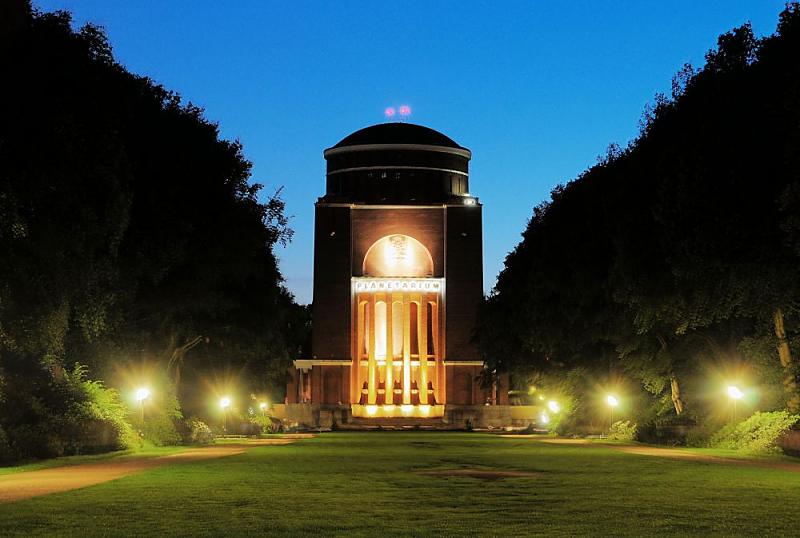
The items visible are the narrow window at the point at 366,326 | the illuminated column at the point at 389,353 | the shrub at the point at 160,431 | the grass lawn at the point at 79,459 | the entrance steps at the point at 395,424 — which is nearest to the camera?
the grass lawn at the point at 79,459

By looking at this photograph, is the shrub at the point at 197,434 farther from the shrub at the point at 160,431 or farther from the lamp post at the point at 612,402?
the lamp post at the point at 612,402

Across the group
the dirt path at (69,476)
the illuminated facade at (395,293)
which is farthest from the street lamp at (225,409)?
the illuminated facade at (395,293)

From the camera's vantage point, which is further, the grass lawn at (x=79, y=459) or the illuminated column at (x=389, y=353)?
the illuminated column at (x=389, y=353)

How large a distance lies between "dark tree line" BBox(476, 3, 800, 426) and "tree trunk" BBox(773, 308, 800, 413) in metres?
0.05

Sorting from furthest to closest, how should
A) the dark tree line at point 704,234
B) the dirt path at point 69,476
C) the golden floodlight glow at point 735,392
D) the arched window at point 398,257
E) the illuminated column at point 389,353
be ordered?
the arched window at point 398,257 → the illuminated column at point 389,353 → the golden floodlight glow at point 735,392 → the dark tree line at point 704,234 → the dirt path at point 69,476

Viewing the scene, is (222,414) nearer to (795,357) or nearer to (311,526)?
(795,357)

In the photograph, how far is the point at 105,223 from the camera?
984 inches

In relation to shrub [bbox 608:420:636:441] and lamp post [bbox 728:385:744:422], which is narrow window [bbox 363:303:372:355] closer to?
shrub [bbox 608:420:636:441]

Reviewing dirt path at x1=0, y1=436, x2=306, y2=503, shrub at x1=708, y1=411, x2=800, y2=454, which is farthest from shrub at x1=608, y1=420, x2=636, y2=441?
dirt path at x1=0, y1=436, x2=306, y2=503

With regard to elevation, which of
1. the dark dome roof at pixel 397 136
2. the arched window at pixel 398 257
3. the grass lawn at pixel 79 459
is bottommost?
the grass lawn at pixel 79 459

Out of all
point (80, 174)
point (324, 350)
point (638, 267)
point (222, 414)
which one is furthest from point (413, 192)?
point (80, 174)

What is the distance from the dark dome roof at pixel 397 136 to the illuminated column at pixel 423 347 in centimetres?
1566

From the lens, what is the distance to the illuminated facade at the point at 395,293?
109m

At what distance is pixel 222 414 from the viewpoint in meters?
64.2
